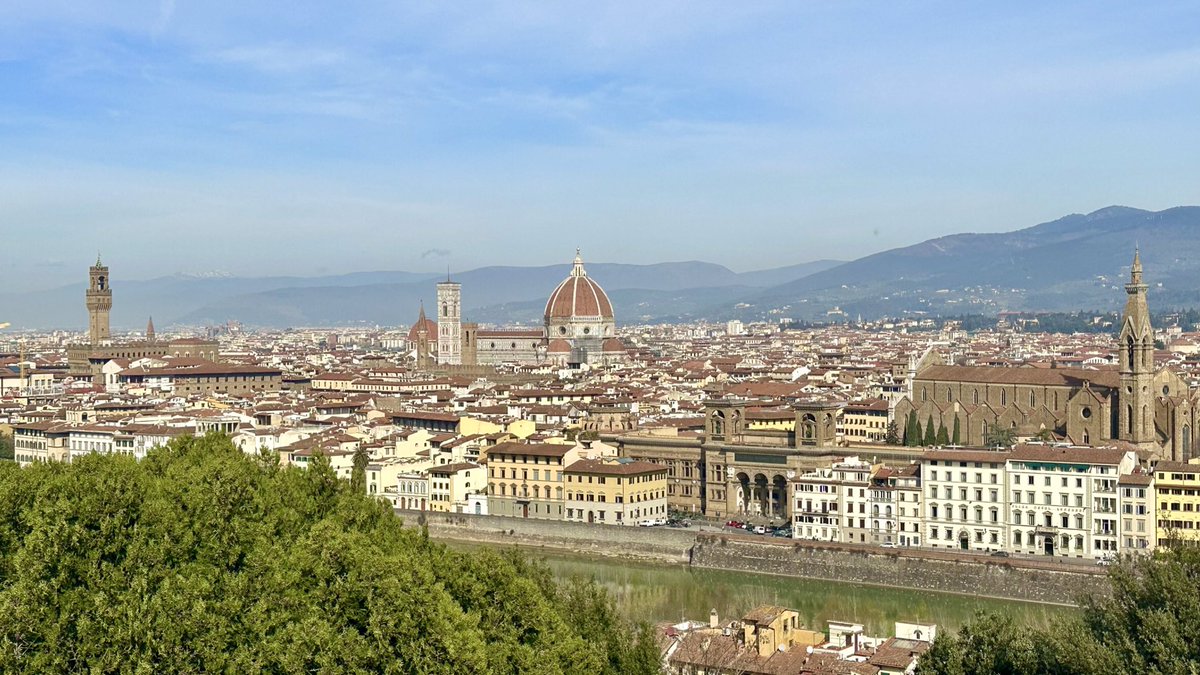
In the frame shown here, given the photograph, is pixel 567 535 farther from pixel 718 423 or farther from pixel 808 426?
pixel 808 426

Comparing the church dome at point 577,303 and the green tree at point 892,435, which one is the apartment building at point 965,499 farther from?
the church dome at point 577,303

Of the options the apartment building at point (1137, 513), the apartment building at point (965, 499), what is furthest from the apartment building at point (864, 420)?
the apartment building at point (1137, 513)

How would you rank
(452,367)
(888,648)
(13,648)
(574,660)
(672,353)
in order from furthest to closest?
1. (672,353)
2. (452,367)
3. (888,648)
4. (574,660)
5. (13,648)

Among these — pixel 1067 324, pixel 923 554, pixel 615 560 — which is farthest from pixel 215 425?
pixel 1067 324

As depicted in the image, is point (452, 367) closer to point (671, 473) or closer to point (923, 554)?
point (671, 473)

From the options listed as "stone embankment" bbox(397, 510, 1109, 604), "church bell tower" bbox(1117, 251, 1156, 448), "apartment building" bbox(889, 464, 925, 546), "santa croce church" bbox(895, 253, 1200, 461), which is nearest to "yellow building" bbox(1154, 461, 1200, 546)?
"stone embankment" bbox(397, 510, 1109, 604)

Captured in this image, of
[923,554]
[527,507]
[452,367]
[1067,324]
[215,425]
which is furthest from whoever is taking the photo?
[1067,324]

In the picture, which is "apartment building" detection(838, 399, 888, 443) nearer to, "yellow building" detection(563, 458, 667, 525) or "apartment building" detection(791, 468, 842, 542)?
"yellow building" detection(563, 458, 667, 525)
